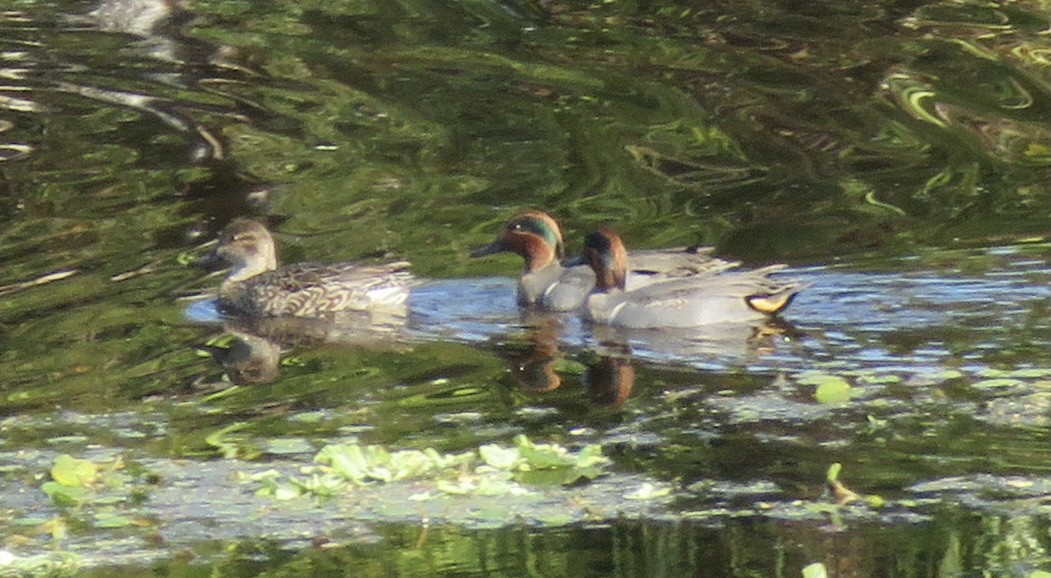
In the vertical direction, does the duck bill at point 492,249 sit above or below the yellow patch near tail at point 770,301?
below

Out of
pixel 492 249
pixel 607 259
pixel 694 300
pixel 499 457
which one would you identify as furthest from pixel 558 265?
pixel 499 457

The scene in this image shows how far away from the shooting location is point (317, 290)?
10938mm

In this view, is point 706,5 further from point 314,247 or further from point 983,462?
point 983,462

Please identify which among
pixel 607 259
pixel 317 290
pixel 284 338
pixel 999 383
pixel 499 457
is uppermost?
pixel 999 383

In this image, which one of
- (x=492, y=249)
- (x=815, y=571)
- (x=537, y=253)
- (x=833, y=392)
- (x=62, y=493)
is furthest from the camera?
(x=492, y=249)

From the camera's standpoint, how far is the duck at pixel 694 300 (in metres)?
10.1

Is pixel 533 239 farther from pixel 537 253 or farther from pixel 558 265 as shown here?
pixel 558 265

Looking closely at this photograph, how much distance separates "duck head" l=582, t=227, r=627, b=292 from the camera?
10.6 meters

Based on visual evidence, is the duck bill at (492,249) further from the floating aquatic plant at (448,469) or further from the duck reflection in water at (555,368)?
the floating aquatic plant at (448,469)

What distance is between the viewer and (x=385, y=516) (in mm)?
7234

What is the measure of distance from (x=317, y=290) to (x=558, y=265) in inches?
53.0

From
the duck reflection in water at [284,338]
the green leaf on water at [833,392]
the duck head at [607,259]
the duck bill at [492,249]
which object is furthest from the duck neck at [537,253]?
the green leaf on water at [833,392]

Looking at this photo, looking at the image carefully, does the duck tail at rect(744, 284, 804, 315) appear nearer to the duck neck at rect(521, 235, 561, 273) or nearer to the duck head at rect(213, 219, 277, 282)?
the duck neck at rect(521, 235, 561, 273)

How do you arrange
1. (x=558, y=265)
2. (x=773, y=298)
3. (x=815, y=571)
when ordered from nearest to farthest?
(x=815, y=571)
(x=773, y=298)
(x=558, y=265)
